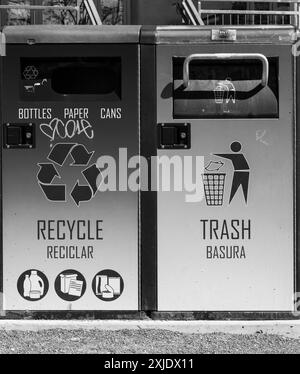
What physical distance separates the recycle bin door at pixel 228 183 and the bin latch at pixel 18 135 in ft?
2.66

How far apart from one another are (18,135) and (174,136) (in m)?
0.97

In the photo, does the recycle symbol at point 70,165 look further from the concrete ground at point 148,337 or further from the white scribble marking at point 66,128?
the concrete ground at point 148,337

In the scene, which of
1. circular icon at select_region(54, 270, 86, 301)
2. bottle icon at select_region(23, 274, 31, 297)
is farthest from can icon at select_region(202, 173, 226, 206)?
bottle icon at select_region(23, 274, 31, 297)

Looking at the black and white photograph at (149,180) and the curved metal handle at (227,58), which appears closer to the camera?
the curved metal handle at (227,58)

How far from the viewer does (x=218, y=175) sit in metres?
4.19

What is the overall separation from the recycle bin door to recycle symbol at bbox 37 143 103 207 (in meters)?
0.42

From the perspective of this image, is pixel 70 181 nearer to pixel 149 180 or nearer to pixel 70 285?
pixel 149 180

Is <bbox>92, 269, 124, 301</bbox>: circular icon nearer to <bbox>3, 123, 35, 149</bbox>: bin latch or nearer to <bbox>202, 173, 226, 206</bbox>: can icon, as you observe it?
<bbox>202, 173, 226, 206</bbox>: can icon

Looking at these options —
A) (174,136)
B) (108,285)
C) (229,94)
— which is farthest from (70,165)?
(229,94)

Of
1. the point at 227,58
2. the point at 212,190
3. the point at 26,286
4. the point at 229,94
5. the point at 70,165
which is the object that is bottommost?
the point at 26,286

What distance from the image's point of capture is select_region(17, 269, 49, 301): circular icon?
13.9ft

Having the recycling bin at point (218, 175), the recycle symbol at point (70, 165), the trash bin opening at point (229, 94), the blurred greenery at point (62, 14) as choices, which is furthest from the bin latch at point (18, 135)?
the blurred greenery at point (62, 14)

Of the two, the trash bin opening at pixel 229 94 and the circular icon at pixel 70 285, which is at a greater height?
the trash bin opening at pixel 229 94

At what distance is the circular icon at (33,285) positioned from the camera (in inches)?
166
